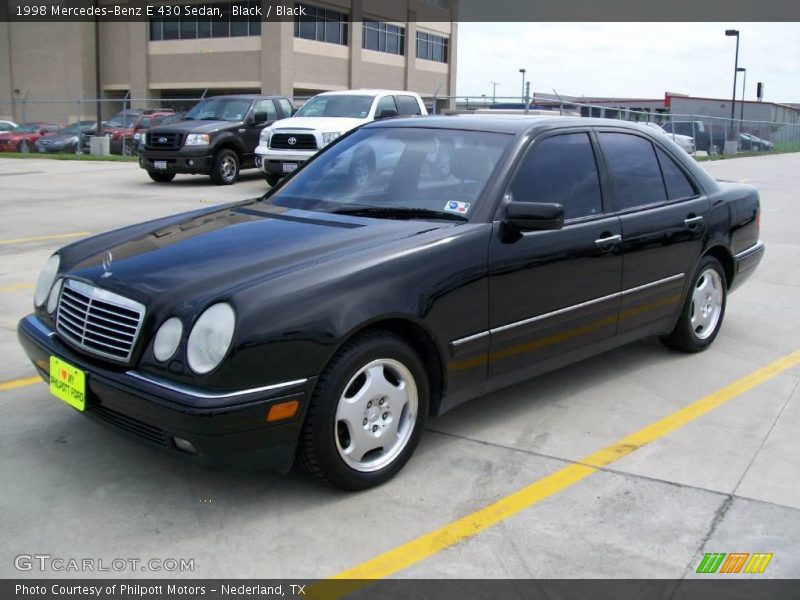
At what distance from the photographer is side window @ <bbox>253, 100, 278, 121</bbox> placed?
56.4 feet

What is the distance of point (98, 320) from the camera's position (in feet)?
11.6

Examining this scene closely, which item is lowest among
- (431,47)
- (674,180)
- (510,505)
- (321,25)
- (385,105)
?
(510,505)

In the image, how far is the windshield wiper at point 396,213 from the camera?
4.18 meters

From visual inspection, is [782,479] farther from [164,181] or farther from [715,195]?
[164,181]

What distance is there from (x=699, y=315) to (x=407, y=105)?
1147 centimetres

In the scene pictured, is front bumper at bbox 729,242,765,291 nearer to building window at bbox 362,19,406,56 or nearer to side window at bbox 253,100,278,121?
side window at bbox 253,100,278,121

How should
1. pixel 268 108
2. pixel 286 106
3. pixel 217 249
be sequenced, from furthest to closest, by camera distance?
1. pixel 286 106
2. pixel 268 108
3. pixel 217 249

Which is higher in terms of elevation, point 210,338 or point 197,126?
point 197,126

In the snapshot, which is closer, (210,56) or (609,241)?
(609,241)

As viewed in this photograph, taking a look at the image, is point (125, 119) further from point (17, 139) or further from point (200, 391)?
point (200, 391)

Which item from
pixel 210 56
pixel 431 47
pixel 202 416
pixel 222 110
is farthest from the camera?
pixel 431 47

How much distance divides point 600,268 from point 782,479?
1424 millimetres

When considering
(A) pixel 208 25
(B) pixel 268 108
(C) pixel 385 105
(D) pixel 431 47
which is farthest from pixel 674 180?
(D) pixel 431 47

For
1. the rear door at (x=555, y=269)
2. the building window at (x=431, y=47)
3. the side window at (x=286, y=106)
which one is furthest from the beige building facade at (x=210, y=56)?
the rear door at (x=555, y=269)
